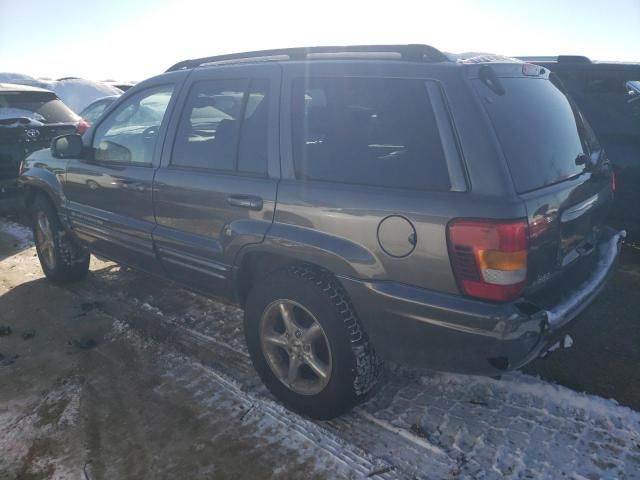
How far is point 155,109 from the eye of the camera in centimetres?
340

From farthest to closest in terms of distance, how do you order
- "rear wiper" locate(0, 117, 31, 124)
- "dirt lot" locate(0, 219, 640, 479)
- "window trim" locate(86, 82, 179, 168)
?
1. "rear wiper" locate(0, 117, 31, 124)
2. "window trim" locate(86, 82, 179, 168)
3. "dirt lot" locate(0, 219, 640, 479)

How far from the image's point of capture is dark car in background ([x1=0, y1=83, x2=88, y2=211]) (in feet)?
20.7

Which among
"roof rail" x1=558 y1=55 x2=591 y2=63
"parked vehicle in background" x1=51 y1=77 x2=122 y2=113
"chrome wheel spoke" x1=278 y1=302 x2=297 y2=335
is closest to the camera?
"chrome wheel spoke" x1=278 y1=302 x2=297 y2=335

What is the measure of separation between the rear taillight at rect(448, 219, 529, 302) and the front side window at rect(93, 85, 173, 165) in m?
2.28

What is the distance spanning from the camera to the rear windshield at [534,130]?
80.1 inches

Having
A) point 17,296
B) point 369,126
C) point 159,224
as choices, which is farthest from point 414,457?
point 17,296

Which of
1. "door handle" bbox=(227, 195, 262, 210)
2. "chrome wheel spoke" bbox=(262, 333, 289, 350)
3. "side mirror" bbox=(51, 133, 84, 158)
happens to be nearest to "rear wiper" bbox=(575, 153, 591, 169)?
"door handle" bbox=(227, 195, 262, 210)

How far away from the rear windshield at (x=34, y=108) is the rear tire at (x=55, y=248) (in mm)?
2586

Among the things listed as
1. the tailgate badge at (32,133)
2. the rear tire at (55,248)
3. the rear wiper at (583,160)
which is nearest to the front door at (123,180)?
the rear tire at (55,248)

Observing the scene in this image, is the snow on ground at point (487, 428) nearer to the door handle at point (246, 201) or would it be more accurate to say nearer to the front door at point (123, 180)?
the door handle at point (246, 201)

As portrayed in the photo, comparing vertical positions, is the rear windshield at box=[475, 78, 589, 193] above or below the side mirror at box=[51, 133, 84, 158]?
above

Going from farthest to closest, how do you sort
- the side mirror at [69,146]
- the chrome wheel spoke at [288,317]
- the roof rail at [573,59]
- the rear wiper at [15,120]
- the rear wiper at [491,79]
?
1. the rear wiper at [15,120]
2. the roof rail at [573,59]
3. the side mirror at [69,146]
4. the chrome wheel spoke at [288,317]
5. the rear wiper at [491,79]

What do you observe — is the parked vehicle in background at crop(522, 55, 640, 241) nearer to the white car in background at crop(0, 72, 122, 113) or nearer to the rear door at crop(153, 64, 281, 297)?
the rear door at crop(153, 64, 281, 297)

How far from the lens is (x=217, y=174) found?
2814 mm
